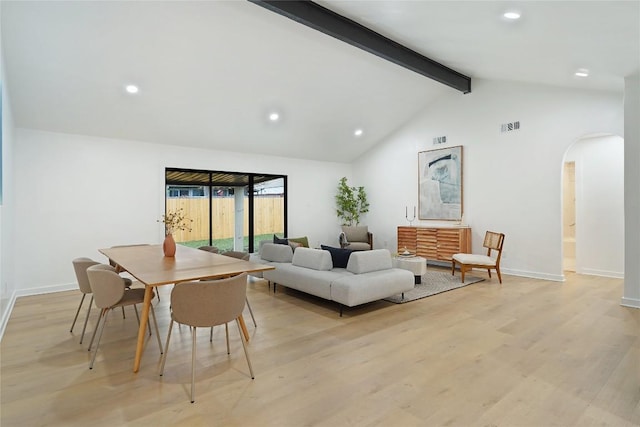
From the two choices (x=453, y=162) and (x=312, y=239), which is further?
(x=312, y=239)

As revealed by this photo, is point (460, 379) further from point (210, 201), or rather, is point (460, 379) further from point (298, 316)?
point (210, 201)

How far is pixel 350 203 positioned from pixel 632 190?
577 centimetres

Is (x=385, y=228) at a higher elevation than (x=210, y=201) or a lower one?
lower

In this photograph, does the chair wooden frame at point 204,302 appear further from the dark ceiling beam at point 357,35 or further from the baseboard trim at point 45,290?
the baseboard trim at point 45,290

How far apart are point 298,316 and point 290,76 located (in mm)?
3807

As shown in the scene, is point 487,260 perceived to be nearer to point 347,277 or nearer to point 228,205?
point 347,277

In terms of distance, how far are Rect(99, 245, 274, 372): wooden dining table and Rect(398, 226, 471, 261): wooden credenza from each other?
477 cm

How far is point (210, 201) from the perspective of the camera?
23.9 feet

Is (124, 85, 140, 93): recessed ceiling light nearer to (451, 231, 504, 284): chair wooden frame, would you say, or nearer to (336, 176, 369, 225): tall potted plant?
(336, 176, 369, 225): tall potted plant

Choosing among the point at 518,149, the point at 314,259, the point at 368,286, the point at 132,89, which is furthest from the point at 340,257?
the point at 518,149

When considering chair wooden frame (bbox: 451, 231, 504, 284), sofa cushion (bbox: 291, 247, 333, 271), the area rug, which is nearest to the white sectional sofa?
sofa cushion (bbox: 291, 247, 333, 271)

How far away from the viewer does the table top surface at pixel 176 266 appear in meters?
2.61

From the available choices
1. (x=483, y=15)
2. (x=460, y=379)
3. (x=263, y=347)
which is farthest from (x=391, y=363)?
(x=483, y=15)

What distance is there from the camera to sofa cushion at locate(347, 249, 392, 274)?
4246 mm
